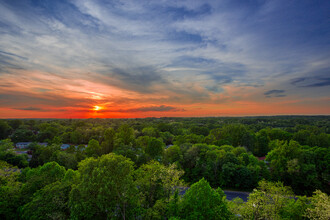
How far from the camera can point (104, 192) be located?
20.5 m

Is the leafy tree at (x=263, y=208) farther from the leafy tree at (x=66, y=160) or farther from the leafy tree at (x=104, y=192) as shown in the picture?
the leafy tree at (x=66, y=160)

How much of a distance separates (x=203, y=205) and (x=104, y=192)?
13.8 meters

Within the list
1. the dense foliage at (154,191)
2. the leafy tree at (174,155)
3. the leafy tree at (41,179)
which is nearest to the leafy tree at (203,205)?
the dense foliage at (154,191)

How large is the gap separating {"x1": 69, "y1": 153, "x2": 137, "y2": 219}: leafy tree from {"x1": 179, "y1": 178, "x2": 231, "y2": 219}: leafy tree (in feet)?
25.0

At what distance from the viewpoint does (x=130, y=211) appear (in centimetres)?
2205

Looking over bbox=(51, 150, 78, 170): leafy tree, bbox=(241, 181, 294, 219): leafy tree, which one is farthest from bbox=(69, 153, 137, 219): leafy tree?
bbox=(51, 150, 78, 170): leafy tree

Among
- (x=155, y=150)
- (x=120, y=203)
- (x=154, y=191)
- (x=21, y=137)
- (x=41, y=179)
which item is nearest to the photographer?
(x=120, y=203)

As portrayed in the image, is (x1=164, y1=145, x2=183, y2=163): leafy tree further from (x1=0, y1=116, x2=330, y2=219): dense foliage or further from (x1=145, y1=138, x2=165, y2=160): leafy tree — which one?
(x1=0, y1=116, x2=330, y2=219): dense foliage

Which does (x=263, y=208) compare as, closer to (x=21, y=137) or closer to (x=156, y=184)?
(x=156, y=184)

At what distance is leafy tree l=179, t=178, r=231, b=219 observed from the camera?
70.1 ft

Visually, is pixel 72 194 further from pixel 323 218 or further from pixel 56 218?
pixel 323 218

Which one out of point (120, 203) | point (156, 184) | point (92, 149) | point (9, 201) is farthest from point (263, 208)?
point (92, 149)

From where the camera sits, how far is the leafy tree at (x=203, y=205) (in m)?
21.4

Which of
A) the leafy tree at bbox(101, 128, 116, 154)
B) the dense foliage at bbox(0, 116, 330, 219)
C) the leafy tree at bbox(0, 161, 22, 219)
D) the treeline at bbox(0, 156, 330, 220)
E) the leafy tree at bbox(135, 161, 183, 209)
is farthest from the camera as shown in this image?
the leafy tree at bbox(101, 128, 116, 154)
